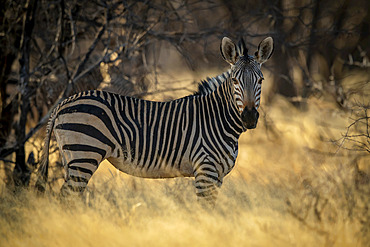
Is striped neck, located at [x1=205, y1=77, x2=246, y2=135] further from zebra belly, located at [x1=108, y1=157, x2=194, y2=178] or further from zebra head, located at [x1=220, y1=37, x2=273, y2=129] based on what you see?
zebra belly, located at [x1=108, y1=157, x2=194, y2=178]

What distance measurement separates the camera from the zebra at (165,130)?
4.34 meters

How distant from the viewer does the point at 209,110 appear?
475 centimetres

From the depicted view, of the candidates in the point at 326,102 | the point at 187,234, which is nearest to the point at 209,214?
the point at 187,234

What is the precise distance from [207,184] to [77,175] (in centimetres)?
123

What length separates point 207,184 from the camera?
4.37m

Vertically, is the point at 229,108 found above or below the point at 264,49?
below

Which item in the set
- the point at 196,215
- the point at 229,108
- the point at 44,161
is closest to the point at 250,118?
the point at 229,108

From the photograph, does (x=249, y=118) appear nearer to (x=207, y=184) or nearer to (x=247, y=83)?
(x=247, y=83)

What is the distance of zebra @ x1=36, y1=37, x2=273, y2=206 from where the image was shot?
4340 millimetres

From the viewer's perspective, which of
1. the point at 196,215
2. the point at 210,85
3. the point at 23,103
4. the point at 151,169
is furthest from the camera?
the point at 23,103

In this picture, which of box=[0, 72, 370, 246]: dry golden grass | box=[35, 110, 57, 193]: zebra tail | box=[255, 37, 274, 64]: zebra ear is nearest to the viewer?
box=[0, 72, 370, 246]: dry golden grass

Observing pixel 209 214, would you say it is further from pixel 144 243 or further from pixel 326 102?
pixel 326 102

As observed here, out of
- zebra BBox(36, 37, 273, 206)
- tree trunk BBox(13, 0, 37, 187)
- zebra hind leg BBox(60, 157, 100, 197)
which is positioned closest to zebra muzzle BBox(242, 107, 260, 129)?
zebra BBox(36, 37, 273, 206)

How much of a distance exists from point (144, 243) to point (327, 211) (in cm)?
161
